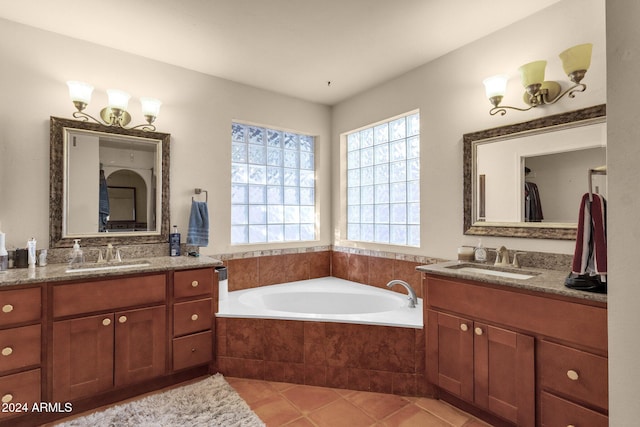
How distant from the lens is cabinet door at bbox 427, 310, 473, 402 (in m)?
1.85

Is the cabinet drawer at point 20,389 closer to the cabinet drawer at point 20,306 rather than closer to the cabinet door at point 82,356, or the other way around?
the cabinet door at point 82,356

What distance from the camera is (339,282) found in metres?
3.35

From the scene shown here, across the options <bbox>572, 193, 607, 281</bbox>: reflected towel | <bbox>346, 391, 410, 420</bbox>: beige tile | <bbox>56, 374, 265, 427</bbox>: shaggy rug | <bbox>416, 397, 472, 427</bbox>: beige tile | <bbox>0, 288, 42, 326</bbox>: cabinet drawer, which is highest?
<bbox>572, 193, 607, 281</bbox>: reflected towel

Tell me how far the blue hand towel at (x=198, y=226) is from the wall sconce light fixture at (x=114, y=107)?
0.74 meters

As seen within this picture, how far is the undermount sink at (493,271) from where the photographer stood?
1921 mm

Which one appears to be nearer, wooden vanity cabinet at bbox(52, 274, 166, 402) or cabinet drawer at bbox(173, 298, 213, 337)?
wooden vanity cabinet at bbox(52, 274, 166, 402)

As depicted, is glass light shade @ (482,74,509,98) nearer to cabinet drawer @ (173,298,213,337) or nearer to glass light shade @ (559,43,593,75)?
glass light shade @ (559,43,593,75)

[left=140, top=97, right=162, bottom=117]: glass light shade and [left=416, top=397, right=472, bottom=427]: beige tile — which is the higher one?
[left=140, top=97, right=162, bottom=117]: glass light shade

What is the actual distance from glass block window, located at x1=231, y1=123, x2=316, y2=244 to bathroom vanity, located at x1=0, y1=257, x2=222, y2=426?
3.12 ft

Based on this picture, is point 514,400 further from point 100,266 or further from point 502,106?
point 100,266

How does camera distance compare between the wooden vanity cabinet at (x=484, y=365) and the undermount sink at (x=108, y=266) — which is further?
the undermount sink at (x=108, y=266)

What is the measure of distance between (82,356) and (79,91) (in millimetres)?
1743

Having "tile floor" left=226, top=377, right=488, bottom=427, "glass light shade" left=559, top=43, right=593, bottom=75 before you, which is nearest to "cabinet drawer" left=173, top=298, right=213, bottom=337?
"tile floor" left=226, top=377, right=488, bottom=427

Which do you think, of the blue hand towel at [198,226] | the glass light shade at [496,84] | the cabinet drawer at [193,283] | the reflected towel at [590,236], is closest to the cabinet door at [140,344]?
the cabinet drawer at [193,283]
